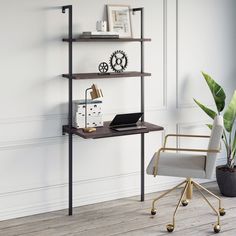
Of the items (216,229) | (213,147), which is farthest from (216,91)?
(216,229)

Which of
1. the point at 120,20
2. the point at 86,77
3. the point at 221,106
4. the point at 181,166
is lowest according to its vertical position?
the point at 181,166

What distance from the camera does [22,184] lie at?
14.1 ft

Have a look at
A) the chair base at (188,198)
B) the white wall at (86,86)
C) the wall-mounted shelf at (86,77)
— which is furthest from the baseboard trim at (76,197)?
the chair base at (188,198)

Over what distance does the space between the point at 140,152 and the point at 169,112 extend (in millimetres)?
498

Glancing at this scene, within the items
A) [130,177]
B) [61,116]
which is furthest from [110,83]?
[130,177]

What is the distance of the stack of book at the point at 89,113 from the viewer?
4281 mm

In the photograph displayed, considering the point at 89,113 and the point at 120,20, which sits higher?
the point at 120,20

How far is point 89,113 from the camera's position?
433cm

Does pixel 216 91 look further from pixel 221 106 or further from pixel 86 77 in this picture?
pixel 86 77

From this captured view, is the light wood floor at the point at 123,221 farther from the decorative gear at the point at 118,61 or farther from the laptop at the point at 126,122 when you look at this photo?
the decorative gear at the point at 118,61

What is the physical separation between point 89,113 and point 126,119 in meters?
0.32

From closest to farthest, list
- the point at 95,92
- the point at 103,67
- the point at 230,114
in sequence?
the point at 95,92
the point at 103,67
the point at 230,114

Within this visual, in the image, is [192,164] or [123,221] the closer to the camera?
[192,164]

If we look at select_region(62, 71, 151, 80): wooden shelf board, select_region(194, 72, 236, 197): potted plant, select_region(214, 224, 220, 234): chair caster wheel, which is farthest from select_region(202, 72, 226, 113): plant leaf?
select_region(214, 224, 220, 234): chair caster wheel
